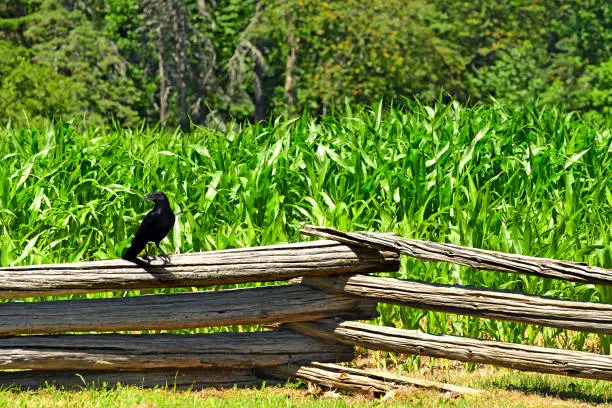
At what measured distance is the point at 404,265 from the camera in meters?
7.95

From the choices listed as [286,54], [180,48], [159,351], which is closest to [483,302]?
[159,351]

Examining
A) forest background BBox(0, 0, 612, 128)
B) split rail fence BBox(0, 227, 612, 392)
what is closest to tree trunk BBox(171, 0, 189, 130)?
→ forest background BBox(0, 0, 612, 128)

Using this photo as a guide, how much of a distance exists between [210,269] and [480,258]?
189 cm

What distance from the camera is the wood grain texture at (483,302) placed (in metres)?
6.36

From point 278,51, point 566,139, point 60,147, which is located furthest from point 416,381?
point 278,51

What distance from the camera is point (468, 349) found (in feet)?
21.7

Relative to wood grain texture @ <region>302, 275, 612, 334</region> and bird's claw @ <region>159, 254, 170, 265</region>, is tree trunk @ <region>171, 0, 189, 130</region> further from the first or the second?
wood grain texture @ <region>302, 275, 612, 334</region>

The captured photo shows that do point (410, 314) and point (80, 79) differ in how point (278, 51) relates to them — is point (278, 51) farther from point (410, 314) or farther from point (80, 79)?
point (410, 314)

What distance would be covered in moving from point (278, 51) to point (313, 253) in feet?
105

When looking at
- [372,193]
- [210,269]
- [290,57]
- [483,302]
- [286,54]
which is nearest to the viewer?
[483,302]

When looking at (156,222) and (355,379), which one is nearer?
(156,222)

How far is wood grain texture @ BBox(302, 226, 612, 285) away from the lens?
619 cm

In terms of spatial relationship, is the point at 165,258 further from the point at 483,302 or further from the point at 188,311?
the point at 483,302

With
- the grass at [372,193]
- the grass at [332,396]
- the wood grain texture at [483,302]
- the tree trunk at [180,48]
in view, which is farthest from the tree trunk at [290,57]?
the wood grain texture at [483,302]
